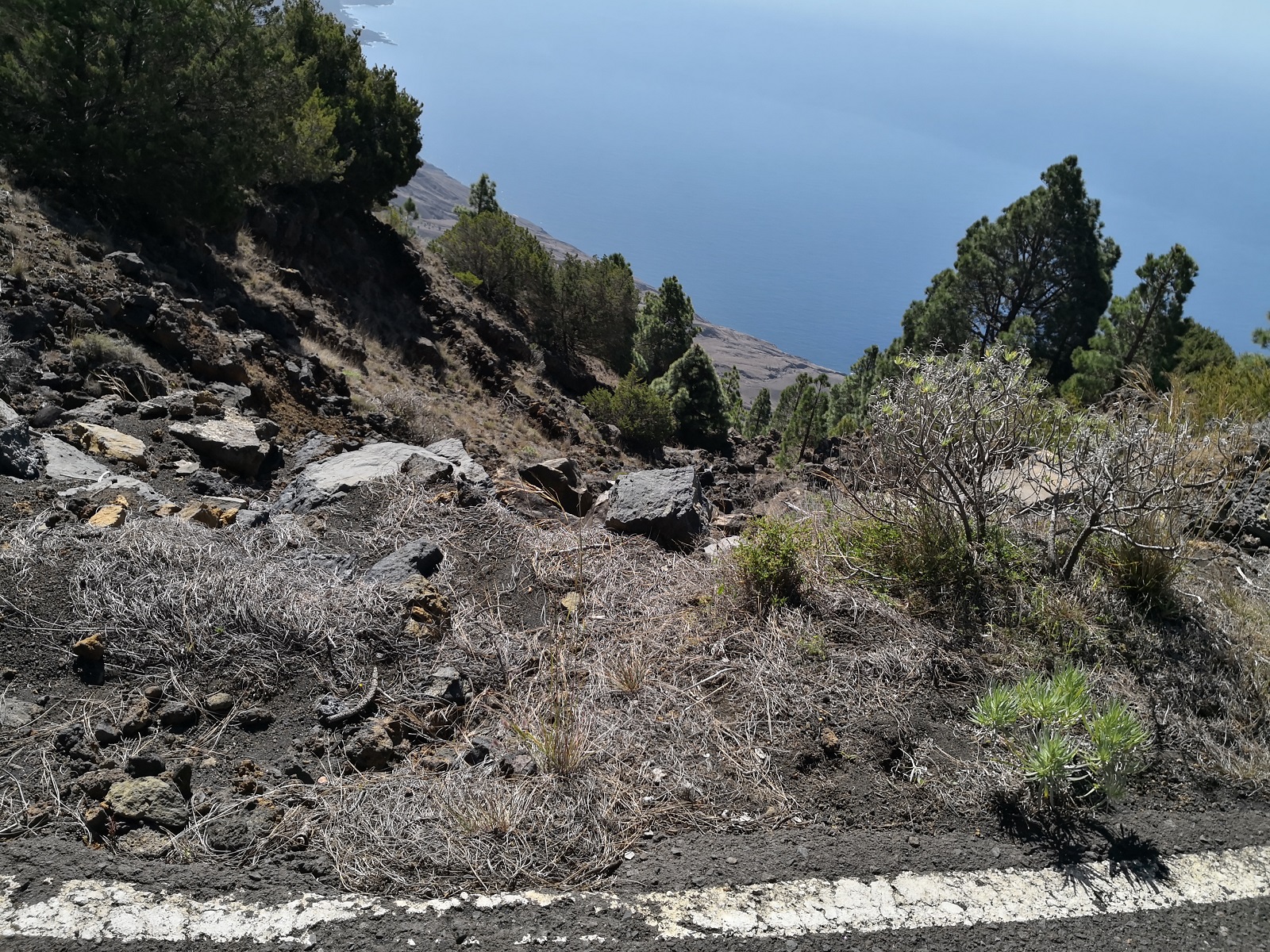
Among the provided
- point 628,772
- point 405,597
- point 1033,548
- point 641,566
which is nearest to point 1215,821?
point 1033,548

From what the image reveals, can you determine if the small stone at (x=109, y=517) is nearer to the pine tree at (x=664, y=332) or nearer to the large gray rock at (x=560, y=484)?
the large gray rock at (x=560, y=484)

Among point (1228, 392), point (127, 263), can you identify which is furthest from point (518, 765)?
point (127, 263)

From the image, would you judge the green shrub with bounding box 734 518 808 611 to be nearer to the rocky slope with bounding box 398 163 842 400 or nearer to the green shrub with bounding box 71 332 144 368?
the green shrub with bounding box 71 332 144 368

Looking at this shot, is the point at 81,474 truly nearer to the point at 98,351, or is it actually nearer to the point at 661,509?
the point at 98,351

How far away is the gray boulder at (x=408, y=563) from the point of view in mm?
3695

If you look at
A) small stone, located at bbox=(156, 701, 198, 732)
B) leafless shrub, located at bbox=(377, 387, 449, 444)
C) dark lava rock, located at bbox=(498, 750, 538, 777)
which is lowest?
small stone, located at bbox=(156, 701, 198, 732)

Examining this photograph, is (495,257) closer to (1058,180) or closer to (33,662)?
(1058,180)

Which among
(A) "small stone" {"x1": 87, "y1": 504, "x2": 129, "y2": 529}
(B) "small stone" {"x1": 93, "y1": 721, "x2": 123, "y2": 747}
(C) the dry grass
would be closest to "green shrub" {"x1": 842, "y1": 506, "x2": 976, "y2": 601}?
(C) the dry grass

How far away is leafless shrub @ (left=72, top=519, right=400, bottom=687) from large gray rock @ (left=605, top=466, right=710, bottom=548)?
166 cm

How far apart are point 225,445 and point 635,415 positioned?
14.3 metres

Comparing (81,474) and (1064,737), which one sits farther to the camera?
(81,474)

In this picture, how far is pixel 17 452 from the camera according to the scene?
4199 millimetres

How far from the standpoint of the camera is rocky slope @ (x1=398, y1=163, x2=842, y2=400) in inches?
4387

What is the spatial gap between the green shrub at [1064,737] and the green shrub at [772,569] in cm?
97
